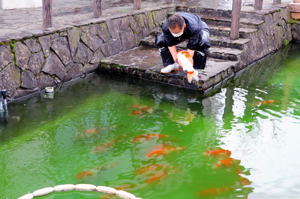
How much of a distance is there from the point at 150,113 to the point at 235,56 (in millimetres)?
2698

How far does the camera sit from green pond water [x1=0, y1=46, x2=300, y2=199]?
14.7ft

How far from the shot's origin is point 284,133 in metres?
5.80

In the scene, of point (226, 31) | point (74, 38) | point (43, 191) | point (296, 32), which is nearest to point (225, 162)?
point (43, 191)

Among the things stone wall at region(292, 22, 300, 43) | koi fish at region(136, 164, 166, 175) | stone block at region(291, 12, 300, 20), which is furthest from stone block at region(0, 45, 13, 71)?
stone wall at region(292, 22, 300, 43)

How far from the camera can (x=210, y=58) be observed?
845 centimetres

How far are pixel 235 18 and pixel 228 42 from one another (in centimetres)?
48

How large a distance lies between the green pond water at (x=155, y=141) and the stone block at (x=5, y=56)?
60cm

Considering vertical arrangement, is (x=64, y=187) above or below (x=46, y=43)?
below

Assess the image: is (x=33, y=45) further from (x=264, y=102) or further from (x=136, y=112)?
(x=264, y=102)

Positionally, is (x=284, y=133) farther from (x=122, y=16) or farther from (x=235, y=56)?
(x=122, y=16)

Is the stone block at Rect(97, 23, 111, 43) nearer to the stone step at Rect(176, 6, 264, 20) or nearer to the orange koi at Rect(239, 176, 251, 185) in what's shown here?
the stone step at Rect(176, 6, 264, 20)

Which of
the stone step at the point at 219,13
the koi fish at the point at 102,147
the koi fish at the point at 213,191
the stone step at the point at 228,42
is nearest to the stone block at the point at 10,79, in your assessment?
the koi fish at the point at 102,147

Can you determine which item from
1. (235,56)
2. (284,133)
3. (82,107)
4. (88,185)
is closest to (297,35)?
(235,56)

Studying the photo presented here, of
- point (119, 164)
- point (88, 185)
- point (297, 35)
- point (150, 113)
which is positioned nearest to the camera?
point (88, 185)
